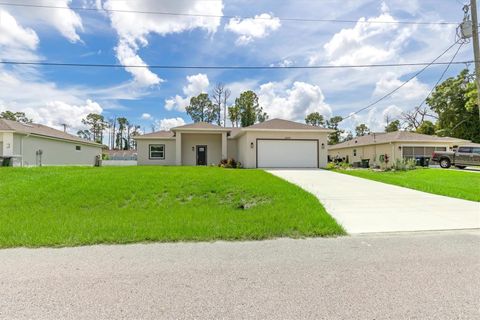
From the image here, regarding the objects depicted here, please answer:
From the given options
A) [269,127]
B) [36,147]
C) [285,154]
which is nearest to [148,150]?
[36,147]

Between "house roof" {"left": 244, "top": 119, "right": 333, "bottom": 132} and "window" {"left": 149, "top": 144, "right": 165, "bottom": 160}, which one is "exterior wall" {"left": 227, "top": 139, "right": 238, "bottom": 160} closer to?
"house roof" {"left": 244, "top": 119, "right": 333, "bottom": 132}

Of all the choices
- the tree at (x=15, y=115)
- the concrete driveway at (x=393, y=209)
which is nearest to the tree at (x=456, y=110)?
the concrete driveway at (x=393, y=209)

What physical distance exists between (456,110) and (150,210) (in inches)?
1569

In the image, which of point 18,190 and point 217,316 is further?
point 18,190

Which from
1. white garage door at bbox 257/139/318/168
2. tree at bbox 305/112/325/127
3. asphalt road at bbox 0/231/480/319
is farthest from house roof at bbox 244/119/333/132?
tree at bbox 305/112/325/127

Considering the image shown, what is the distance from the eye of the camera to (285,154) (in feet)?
64.2

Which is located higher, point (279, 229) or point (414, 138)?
point (414, 138)

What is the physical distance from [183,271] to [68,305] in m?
1.30

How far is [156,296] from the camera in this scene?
9.73 feet

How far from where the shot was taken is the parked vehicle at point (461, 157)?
19727 mm

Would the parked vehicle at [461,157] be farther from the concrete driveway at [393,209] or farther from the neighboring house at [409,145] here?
the concrete driveway at [393,209]

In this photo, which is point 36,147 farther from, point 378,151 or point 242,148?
point 378,151

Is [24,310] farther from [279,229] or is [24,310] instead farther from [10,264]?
[279,229]

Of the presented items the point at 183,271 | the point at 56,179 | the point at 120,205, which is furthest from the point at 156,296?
the point at 56,179
